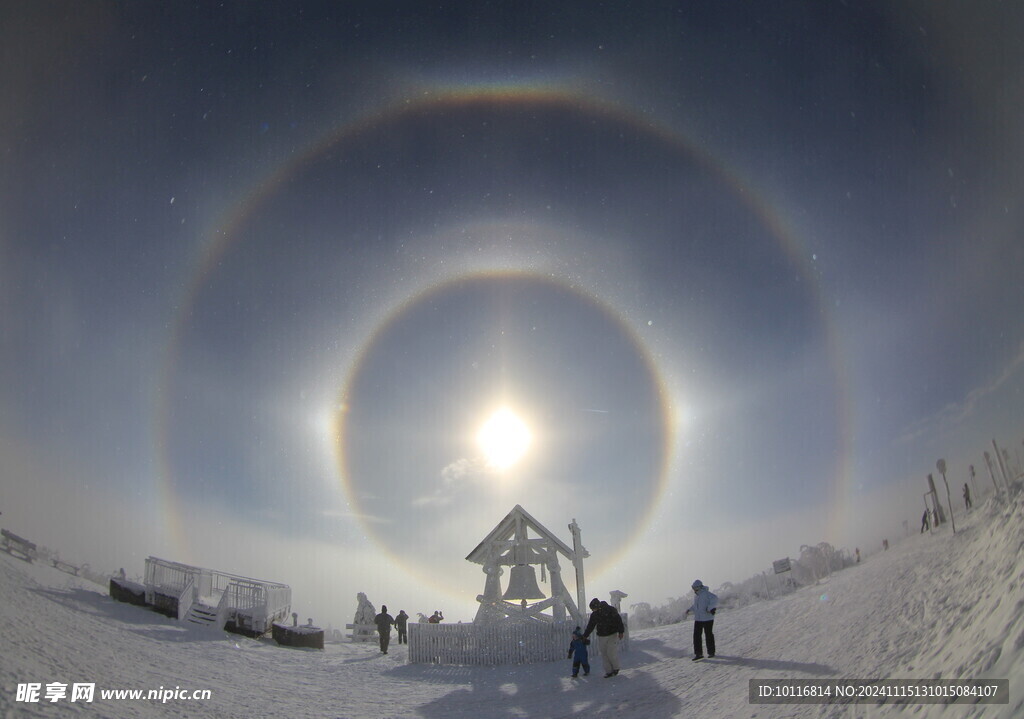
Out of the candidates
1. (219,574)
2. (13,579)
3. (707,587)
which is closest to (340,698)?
(707,587)

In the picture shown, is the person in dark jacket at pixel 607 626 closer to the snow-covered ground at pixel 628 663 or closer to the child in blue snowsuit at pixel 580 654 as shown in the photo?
the snow-covered ground at pixel 628 663

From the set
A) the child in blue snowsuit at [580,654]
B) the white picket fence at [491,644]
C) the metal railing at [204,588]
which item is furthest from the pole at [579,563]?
the metal railing at [204,588]

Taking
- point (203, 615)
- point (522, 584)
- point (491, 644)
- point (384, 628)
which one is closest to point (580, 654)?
point (491, 644)

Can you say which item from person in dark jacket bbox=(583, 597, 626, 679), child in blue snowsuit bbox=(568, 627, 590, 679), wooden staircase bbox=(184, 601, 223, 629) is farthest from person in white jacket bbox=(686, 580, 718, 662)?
wooden staircase bbox=(184, 601, 223, 629)

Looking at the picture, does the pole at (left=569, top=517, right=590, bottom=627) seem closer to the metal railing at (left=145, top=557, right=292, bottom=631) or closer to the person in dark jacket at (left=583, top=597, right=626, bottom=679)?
the person in dark jacket at (left=583, top=597, right=626, bottom=679)

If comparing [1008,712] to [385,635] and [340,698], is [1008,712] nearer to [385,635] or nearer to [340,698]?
[340,698]

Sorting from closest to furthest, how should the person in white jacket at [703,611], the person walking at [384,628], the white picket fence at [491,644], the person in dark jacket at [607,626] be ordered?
the person in white jacket at [703,611] < the person in dark jacket at [607,626] < the white picket fence at [491,644] < the person walking at [384,628]
